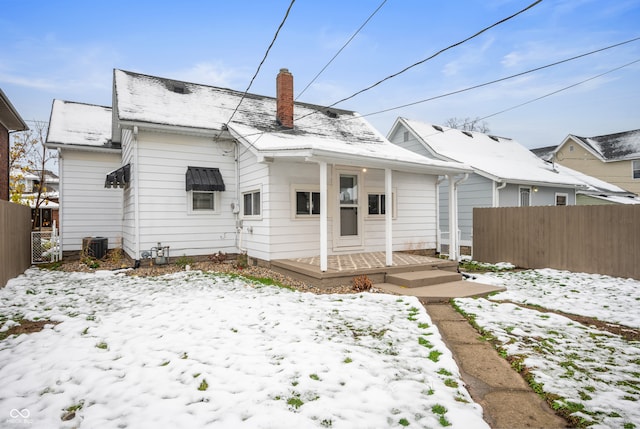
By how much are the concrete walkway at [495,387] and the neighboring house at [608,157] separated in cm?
2446

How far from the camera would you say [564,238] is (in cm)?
948

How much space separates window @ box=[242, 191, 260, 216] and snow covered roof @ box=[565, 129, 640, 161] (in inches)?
1001

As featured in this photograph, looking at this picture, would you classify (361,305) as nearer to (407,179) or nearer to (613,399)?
(613,399)

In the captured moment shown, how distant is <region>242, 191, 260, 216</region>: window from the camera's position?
905cm

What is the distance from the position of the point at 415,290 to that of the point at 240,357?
4.34 metres

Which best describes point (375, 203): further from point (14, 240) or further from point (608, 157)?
point (608, 157)

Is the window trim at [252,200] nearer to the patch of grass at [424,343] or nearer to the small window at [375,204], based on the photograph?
the small window at [375,204]

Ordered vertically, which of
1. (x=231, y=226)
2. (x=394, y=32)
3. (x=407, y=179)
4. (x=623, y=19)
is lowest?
(x=231, y=226)

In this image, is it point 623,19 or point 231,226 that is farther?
point 231,226

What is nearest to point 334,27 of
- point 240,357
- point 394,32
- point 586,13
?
point 394,32

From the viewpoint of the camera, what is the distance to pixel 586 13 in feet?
21.8

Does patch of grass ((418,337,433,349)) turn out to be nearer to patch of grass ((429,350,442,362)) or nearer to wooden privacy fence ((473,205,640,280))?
patch of grass ((429,350,442,362))

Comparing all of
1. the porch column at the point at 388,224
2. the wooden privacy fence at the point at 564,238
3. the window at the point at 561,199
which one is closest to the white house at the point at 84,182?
the porch column at the point at 388,224

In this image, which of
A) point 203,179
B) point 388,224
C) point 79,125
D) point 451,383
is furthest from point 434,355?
point 79,125
